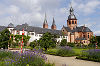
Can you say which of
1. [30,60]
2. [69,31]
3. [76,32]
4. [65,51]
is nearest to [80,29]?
[76,32]

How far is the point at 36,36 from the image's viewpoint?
182 feet

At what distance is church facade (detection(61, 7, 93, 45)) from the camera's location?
6659cm

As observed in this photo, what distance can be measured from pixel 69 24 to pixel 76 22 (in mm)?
4791

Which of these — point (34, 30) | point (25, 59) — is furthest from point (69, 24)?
point (25, 59)

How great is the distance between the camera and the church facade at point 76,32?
66.6 metres

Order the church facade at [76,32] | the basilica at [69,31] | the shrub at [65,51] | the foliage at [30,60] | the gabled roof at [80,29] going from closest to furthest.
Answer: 1. the foliage at [30,60]
2. the shrub at [65,51]
3. the basilica at [69,31]
4. the church facade at [76,32]
5. the gabled roof at [80,29]

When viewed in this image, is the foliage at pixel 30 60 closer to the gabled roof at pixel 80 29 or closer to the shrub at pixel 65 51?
the shrub at pixel 65 51

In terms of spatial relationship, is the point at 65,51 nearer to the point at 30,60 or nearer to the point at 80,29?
the point at 30,60

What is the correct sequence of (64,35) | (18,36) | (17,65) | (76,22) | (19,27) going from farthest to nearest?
(76,22) → (64,35) → (19,27) → (18,36) → (17,65)

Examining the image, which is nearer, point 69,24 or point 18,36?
point 18,36

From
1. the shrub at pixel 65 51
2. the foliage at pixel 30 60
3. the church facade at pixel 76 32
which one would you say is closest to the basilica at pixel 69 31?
the church facade at pixel 76 32

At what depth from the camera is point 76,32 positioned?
69562mm

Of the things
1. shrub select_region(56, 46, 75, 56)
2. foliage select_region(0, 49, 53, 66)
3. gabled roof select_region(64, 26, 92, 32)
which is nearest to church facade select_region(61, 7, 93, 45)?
gabled roof select_region(64, 26, 92, 32)

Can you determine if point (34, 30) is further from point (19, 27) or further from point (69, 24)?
point (69, 24)
